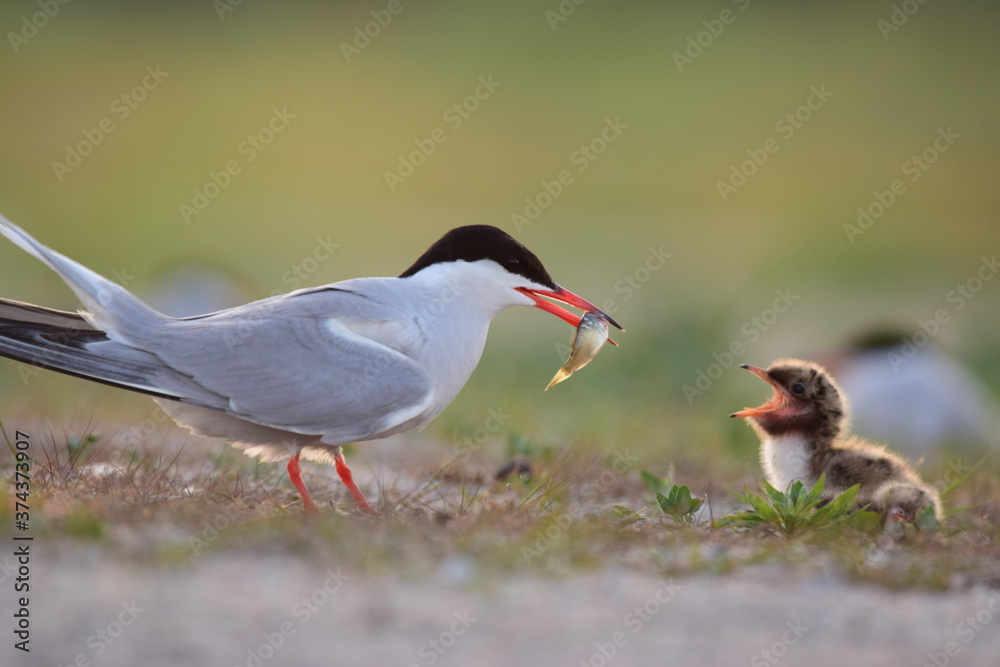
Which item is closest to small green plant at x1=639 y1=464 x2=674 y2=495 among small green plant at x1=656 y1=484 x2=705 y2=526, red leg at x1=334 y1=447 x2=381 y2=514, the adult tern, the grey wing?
small green plant at x1=656 y1=484 x2=705 y2=526

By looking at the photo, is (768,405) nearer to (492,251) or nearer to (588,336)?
(588,336)

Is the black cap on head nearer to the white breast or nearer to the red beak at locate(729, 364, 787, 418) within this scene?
the red beak at locate(729, 364, 787, 418)

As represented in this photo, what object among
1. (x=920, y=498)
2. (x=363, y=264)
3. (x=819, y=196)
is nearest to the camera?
(x=920, y=498)

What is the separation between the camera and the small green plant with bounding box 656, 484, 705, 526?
3957 millimetres

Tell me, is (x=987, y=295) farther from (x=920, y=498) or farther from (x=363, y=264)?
(x=920, y=498)

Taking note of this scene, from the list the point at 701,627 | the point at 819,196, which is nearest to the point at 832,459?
the point at 701,627

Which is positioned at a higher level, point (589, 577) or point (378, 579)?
point (589, 577)

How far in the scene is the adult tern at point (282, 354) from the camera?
12.9 feet

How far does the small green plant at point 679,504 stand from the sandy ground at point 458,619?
0.86m

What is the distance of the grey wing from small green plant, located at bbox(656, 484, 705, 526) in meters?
0.91

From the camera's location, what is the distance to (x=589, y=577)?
3.08 m

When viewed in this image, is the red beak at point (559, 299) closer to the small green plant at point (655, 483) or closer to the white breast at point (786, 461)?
the small green plant at point (655, 483)

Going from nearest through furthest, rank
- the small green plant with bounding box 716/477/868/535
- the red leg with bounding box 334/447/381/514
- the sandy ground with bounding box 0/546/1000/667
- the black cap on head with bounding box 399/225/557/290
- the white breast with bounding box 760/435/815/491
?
the sandy ground with bounding box 0/546/1000/667 < the small green plant with bounding box 716/477/868/535 < the red leg with bounding box 334/447/381/514 < the black cap on head with bounding box 399/225/557/290 < the white breast with bounding box 760/435/815/491

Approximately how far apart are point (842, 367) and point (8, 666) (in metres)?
6.26
